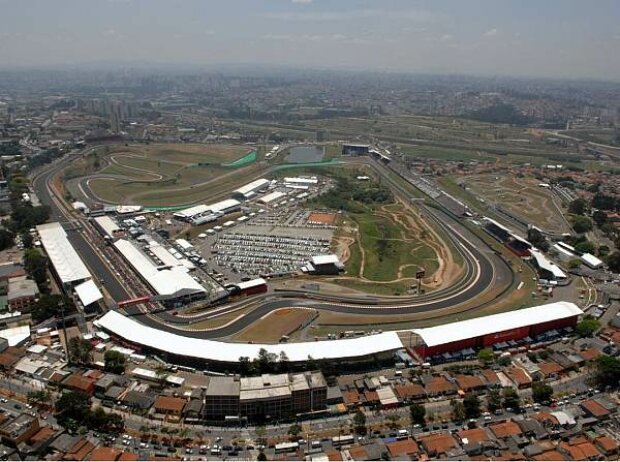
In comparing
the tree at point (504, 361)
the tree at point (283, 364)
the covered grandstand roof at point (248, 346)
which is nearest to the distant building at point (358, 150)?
the covered grandstand roof at point (248, 346)

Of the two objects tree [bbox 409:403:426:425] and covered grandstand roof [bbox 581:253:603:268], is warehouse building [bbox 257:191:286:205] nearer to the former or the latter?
covered grandstand roof [bbox 581:253:603:268]

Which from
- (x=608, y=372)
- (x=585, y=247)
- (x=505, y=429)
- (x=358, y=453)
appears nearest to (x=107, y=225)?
(x=358, y=453)

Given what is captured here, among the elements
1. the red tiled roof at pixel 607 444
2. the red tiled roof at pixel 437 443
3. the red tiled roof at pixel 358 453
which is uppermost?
the red tiled roof at pixel 607 444

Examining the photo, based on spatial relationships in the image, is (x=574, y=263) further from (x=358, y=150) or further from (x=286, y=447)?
(x=358, y=150)

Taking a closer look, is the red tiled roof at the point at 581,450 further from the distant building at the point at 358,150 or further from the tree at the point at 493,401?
the distant building at the point at 358,150

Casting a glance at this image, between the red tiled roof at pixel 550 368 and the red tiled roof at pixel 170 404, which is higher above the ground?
the red tiled roof at pixel 550 368

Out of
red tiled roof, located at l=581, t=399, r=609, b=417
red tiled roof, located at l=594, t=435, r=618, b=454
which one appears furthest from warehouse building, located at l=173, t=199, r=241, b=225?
red tiled roof, located at l=594, t=435, r=618, b=454

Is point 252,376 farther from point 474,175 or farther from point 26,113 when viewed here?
point 26,113
